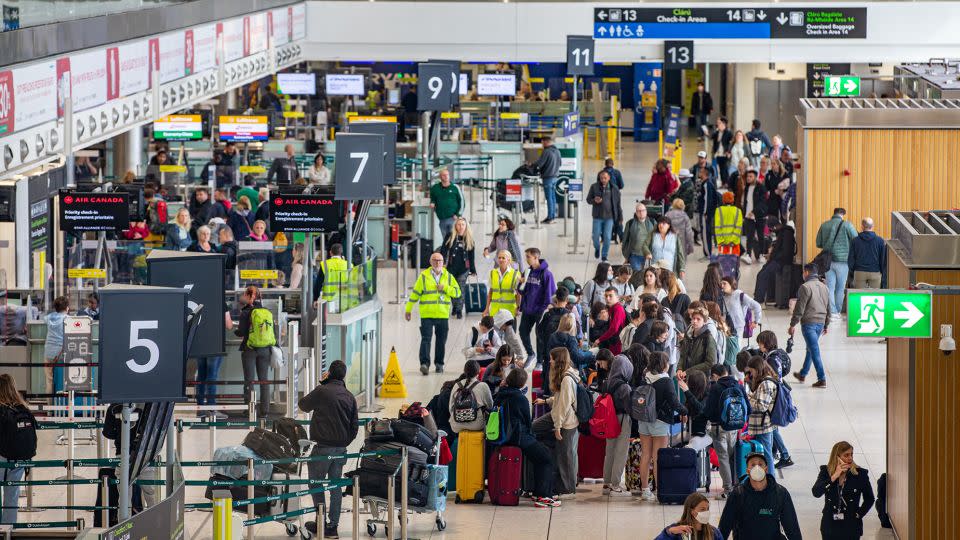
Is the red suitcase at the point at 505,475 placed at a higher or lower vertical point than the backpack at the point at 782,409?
lower

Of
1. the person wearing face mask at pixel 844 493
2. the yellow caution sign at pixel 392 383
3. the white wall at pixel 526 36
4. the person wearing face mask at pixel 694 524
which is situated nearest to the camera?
the person wearing face mask at pixel 694 524

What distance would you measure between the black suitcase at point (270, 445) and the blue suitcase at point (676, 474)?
3.04 metres

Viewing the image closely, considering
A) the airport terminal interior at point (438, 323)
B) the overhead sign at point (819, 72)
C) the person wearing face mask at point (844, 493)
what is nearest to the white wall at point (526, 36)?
the overhead sign at point (819, 72)

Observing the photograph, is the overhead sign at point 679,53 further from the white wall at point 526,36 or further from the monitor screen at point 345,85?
the monitor screen at point 345,85

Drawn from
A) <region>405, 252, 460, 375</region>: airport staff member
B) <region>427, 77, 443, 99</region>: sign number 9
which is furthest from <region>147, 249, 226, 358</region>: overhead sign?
<region>427, 77, 443, 99</region>: sign number 9

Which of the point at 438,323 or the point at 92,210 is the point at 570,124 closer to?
the point at 438,323

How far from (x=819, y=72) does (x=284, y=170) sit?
1695 centimetres

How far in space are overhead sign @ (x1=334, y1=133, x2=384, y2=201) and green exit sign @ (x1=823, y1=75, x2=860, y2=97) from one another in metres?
14.5

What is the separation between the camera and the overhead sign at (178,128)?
97.8 feet

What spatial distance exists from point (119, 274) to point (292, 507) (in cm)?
860

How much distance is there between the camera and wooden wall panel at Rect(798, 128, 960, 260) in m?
21.6

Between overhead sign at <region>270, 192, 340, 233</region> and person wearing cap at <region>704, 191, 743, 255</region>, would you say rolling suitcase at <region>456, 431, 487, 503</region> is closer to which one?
overhead sign at <region>270, 192, 340, 233</region>

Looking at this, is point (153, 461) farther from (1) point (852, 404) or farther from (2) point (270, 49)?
(2) point (270, 49)

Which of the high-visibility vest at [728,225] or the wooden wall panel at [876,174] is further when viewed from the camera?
the high-visibility vest at [728,225]
